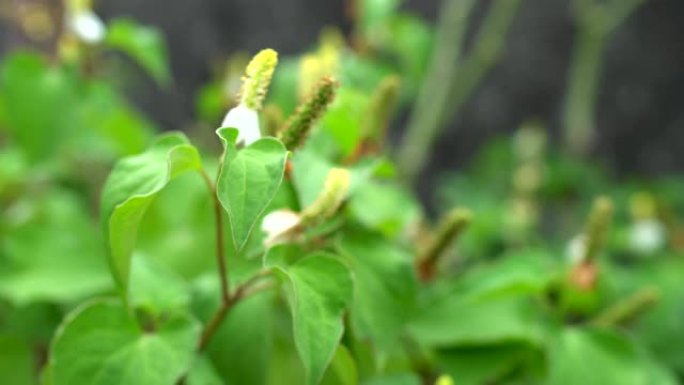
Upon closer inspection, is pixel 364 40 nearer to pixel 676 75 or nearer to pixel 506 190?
pixel 506 190

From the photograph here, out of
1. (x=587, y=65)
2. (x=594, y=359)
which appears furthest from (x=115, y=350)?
(x=587, y=65)

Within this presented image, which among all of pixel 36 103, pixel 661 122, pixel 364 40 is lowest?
pixel 36 103

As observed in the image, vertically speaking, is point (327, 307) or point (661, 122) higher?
point (661, 122)

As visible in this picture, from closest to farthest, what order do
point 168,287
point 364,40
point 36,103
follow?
point 168,287 < point 36,103 < point 364,40

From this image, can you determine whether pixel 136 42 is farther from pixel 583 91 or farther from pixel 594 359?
pixel 583 91

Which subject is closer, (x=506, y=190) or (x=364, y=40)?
(x=364, y=40)

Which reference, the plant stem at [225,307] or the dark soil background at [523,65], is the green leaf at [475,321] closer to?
the plant stem at [225,307]

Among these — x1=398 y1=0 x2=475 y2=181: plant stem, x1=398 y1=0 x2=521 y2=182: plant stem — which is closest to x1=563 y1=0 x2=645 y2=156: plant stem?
x1=398 y1=0 x2=521 y2=182: plant stem

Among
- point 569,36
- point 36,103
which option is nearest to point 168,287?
point 36,103

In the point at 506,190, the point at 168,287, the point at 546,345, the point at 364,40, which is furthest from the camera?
the point at 506,190
